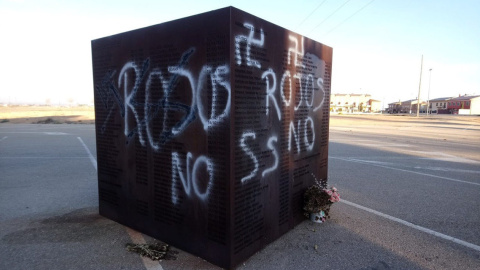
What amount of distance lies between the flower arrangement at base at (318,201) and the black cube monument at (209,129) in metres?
0.15

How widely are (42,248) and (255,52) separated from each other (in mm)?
3542

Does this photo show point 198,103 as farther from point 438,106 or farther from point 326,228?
point 438,106

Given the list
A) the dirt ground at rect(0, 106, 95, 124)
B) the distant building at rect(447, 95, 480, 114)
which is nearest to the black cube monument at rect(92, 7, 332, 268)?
the dirt ground at rect(0, 106, 95, 124)

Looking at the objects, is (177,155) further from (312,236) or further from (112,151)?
(312,236)

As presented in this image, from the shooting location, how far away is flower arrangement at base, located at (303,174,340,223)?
14.3ft

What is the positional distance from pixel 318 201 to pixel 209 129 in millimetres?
2189

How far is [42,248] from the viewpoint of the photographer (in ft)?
11.9

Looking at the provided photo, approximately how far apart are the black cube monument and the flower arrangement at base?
0.15m

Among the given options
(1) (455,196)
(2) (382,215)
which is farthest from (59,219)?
(1) (455,196)

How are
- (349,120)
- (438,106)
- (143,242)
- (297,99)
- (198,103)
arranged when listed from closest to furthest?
(198,103), (143,242), (297,99), (349,120), (438,106)

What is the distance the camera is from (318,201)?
14.3ft

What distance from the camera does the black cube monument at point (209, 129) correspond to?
3.08 meters

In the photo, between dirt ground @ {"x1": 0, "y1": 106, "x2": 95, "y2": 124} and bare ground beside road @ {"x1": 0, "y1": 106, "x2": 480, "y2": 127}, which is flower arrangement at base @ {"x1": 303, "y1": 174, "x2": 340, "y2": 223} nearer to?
bare ground beside road @ {"x1": 0, "y1": 106, "x2": 480, "y2": 127}

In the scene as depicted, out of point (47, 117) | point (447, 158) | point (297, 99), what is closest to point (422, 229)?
point (297, 99)
